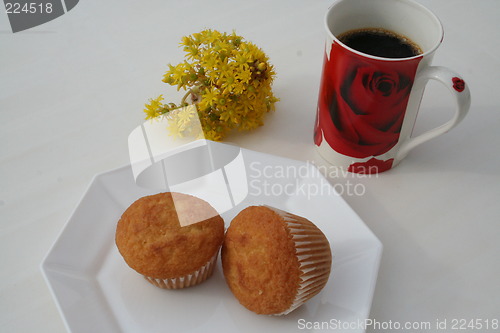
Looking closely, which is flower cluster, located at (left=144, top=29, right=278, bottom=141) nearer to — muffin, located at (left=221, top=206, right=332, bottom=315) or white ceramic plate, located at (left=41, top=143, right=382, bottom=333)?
white ceramic plate, located at (left=41, top=143, right=382, bottom=333)

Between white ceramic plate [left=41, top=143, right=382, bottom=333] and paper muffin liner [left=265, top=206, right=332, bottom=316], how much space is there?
4 cm

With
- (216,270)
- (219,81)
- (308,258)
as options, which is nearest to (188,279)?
(216,270)

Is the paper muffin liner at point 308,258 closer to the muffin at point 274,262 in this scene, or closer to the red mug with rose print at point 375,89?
the muffin at point 274,262

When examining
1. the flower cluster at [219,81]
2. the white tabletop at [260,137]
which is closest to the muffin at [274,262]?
the white tabletop at [260,137]

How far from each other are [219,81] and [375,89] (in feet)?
0.91

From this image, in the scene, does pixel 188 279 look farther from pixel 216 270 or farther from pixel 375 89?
pixel 375 89

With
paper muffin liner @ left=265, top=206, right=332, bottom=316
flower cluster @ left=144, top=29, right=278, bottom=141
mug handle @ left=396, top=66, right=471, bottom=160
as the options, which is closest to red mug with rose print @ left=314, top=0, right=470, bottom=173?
mug handle @ left=396, top=66, right=471, bottom=160

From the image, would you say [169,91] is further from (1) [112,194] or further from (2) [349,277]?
(2) [349,277]

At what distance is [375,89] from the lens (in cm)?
83

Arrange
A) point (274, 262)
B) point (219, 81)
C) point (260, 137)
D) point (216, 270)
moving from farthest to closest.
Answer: point (260, 137) → point (219, 81) → point (216, 270) → point (274, 262)

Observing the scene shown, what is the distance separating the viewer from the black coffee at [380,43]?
897 millimetres

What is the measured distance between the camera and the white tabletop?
82 cm

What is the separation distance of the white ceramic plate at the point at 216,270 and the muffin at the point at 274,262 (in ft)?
0.13

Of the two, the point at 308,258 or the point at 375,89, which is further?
the point at 375,89
